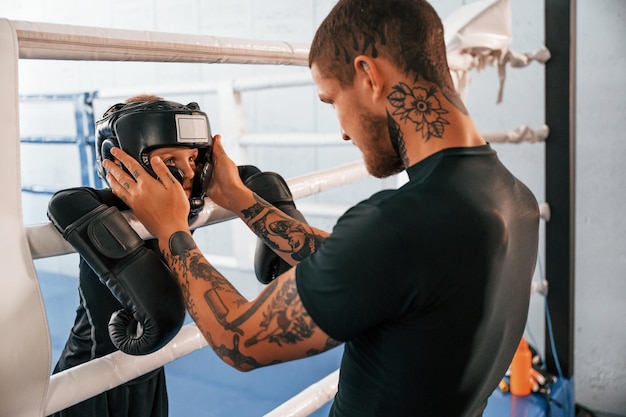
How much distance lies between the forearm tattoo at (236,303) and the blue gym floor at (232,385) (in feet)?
3.96

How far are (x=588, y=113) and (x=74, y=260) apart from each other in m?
3.38

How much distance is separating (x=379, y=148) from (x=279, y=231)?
214mm

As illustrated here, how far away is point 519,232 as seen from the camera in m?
0.74

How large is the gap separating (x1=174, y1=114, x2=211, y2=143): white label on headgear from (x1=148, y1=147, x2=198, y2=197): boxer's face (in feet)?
0.08

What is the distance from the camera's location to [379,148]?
0.79 meters

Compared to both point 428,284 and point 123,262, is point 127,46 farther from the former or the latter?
point 428,284

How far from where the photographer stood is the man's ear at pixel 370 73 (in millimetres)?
742

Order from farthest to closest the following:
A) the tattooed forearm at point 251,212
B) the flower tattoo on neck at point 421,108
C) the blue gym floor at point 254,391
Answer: the blue gym floor at point 254,391, the tattooed forearm at point 251,212, the flower tattoo on neck at point 421,108

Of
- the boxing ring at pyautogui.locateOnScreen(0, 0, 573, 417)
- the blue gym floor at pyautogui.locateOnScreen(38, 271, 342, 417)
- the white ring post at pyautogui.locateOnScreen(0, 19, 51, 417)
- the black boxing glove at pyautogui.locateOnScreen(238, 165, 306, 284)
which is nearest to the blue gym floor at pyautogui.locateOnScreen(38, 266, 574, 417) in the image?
the blue gym floor at pyautogui.locateOnScreen(38, 271, 342, 417)

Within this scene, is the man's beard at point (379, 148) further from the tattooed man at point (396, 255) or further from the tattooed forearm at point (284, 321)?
the tattooed forearm at point (284, 321)

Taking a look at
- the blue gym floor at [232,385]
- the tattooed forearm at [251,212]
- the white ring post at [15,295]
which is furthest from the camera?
the blue gym floor at [232,385]

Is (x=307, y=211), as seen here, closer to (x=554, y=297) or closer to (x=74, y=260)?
(x=554, y=297)

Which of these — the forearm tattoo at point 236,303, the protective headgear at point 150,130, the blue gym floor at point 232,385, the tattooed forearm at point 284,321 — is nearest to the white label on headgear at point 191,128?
the protective headgear at point 150,130

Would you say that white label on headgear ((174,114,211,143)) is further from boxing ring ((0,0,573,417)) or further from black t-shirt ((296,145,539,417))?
black t-shirt ((296,145,539,417))
